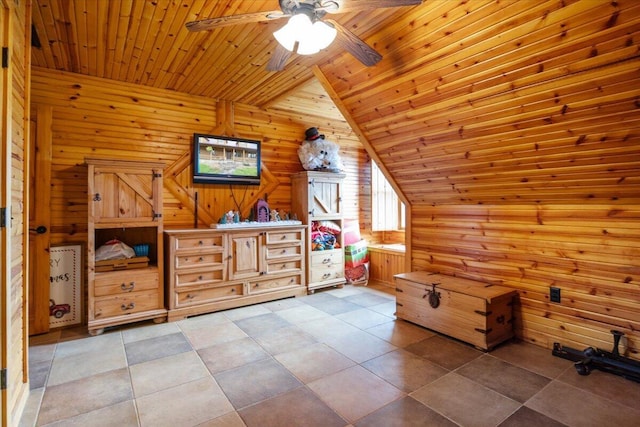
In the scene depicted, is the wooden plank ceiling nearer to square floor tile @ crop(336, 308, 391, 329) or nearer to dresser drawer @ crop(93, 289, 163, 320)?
dresser drawer @ crop(93, 289, 163, 320)

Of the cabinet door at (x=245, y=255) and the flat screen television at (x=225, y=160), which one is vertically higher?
the flat screen television at (x=225, y=160)

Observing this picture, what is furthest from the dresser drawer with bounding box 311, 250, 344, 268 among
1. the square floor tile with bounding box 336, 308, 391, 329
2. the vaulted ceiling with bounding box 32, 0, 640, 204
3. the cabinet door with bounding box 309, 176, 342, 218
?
the vaulted ceiling with bounding box 32, 0, 640, 204

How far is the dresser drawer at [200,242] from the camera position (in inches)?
135

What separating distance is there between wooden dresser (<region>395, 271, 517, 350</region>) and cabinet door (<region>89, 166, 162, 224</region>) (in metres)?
2.64

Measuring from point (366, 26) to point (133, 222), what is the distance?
2731mm

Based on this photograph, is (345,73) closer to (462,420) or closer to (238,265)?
(238,265)

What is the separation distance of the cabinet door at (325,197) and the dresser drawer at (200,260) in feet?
4.38

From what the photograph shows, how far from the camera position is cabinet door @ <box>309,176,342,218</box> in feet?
14.5

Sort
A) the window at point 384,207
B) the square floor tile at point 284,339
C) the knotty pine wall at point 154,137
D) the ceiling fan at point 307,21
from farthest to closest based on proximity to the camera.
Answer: the window at point 384,207, the knotty pine wall at point 154,137, the square floor tile at point 284,339, the ceiling fan at point 307,21

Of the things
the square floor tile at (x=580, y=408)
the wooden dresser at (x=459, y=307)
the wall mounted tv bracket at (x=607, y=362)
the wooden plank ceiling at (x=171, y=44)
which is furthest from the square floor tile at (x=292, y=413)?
the wooden plank ceiling at (x=171, y=44)

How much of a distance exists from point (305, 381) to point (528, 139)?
7.67ft

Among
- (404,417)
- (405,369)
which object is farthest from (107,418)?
(405,369)

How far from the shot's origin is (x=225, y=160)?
13.5ft

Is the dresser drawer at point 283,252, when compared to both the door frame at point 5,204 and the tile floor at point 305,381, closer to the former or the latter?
the tile floor at point 305,381
